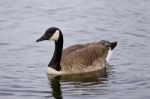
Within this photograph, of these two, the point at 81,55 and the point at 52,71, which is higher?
the point at 81,55

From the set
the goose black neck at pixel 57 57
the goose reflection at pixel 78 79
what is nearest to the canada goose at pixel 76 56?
the goose black neck at pixel 57 57

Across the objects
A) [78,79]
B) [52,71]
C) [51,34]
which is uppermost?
[51,34]

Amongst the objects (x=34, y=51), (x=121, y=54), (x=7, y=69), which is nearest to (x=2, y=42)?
(x=34, y=51)

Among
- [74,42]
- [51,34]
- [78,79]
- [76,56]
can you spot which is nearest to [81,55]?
[76,56]

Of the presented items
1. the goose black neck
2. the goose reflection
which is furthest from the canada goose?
the goose reflection

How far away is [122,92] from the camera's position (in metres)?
13.5

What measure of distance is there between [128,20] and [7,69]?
629 cm

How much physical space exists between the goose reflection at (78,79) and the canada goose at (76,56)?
0.66 ft

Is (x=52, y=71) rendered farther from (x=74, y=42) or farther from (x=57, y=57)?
(x=74, y=42)

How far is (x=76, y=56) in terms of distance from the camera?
619 inches

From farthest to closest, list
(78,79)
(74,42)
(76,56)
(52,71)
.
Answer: (74,42) → (76,56) → (52,71) → (78,79)

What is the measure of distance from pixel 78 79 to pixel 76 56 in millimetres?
856

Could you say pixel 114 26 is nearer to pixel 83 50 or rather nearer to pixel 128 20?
pixel 128 20

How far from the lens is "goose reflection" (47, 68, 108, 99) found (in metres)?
14.3
